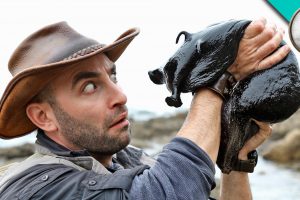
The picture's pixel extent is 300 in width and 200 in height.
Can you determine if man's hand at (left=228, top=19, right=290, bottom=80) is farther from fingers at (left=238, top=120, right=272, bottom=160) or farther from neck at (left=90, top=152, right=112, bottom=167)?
neck at (left=90, top=152, right=112, bottom=167)

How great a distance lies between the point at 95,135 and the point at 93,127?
38mm

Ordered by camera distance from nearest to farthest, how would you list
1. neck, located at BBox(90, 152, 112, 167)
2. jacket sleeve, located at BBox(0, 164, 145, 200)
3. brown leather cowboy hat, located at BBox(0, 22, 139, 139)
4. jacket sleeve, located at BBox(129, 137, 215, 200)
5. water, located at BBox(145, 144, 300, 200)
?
1. jacket sleeve, located at BBox(129, 137, 215, 200)
2. jacket sleeve, located at BBox(0, 164, 145, 200)
3. brown leather cowboy hat, located at BBox(0, 22, 139, 139)
4. neck, located at BBox(90, 152, 112, 167)
5. water, located at BBox(145, 144, 300, 200)

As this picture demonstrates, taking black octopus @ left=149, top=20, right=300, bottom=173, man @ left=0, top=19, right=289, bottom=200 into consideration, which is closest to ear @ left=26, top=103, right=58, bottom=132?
man @ left=0, top=19, right=289, bottom=200

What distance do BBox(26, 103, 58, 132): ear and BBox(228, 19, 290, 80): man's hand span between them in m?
0.94

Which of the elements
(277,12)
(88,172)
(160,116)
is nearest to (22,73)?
(88,172)

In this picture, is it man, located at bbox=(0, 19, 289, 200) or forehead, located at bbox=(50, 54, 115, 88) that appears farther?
forehead, located at bbox=(50, 54, 115, 88)

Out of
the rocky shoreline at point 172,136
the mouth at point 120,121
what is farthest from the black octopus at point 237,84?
the rocky shoreline at point 172,136

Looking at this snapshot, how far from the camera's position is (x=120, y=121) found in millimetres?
2773

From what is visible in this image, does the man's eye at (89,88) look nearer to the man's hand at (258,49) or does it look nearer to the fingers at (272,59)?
the man's hand at (258,49)

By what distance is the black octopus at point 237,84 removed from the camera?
244 cm

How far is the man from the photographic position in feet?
7.73

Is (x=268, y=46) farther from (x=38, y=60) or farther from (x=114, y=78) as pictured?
(x=38, y=60)

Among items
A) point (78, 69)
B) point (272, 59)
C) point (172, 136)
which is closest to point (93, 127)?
point (78, 69)

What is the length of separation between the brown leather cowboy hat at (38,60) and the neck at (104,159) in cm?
42
